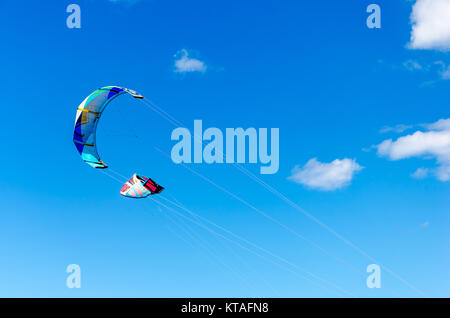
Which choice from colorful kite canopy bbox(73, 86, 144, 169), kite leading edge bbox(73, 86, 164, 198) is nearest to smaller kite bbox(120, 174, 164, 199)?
kite leading edge bbox(73, 86, 164, 198)

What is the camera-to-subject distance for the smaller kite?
3092 centimetres

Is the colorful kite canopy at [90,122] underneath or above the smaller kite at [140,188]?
above

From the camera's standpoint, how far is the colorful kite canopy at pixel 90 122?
30.9m

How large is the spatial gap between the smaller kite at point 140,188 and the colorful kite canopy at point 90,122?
2071 mm

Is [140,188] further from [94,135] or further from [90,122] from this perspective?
[90,122]

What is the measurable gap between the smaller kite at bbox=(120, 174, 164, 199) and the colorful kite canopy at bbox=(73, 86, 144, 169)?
207 centimetres

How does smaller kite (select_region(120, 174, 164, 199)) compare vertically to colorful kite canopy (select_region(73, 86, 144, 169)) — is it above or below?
below

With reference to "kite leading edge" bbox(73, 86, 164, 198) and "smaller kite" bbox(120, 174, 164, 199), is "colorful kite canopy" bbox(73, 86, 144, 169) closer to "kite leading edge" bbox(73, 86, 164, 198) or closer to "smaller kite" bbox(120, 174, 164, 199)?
"kite leading edge" bbox(73, 86, 164, 198)

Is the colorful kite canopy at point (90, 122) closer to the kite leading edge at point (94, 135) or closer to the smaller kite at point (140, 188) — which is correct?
the kite leading edge at point (94, 135)

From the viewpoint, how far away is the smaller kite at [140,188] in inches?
1217

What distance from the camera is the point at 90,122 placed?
3131 centimetres

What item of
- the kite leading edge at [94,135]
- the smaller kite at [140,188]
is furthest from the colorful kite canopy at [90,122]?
the smaller kite at [140,188]
